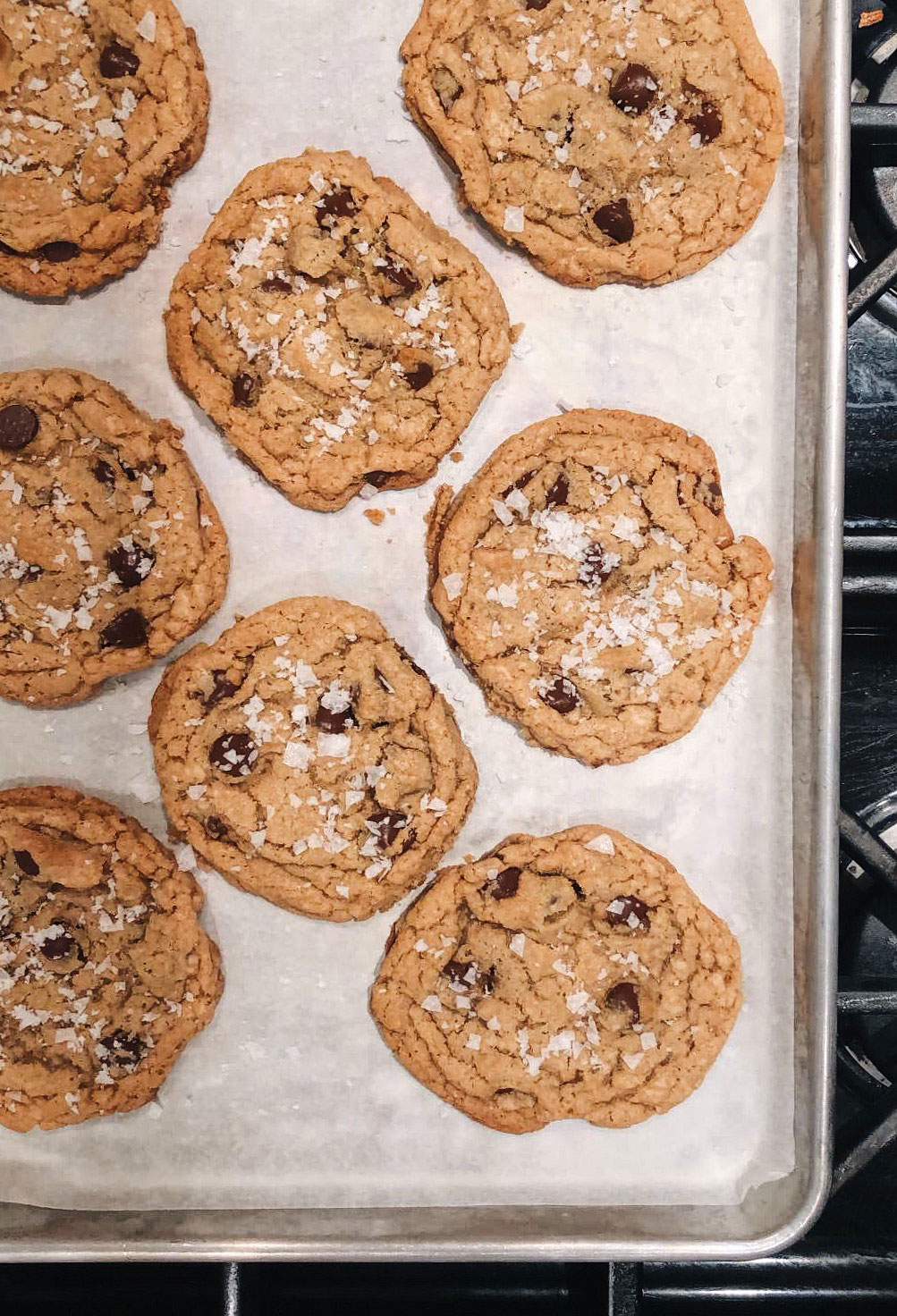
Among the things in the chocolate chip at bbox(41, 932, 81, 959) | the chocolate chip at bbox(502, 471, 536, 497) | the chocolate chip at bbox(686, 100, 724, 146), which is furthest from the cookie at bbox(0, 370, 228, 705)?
the chocolate chip at bbox(686, 100, 724, 146)

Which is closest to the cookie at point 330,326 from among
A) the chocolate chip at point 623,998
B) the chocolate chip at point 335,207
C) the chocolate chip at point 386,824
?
the chocolate chip at point 335,207

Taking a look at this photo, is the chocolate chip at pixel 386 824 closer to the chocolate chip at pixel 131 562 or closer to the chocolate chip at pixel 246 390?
the chocolate chip at pixel 131 562

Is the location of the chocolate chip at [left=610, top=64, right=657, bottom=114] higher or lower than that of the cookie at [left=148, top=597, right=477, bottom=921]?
higher

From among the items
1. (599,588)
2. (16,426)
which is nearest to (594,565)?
(599,588)

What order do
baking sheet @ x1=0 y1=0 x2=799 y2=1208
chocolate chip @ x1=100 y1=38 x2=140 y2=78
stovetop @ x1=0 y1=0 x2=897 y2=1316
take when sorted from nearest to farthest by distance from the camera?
chocolate chip @ x1=100 y1=38 x2=140 y2=78 < baking sheet @ x1=0 y1=0 x2=799 y2=1208 < stovetop @ x1=0 y1=0 x2=897 y2=1316

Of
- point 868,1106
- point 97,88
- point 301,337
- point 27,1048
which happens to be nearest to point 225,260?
point 301,337

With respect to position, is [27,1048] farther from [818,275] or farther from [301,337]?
[818,275]

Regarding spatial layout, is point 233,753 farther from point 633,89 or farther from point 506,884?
point 633,89

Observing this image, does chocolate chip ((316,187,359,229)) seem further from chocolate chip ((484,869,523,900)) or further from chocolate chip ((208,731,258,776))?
chocolate chip ((484,869,523,900))
